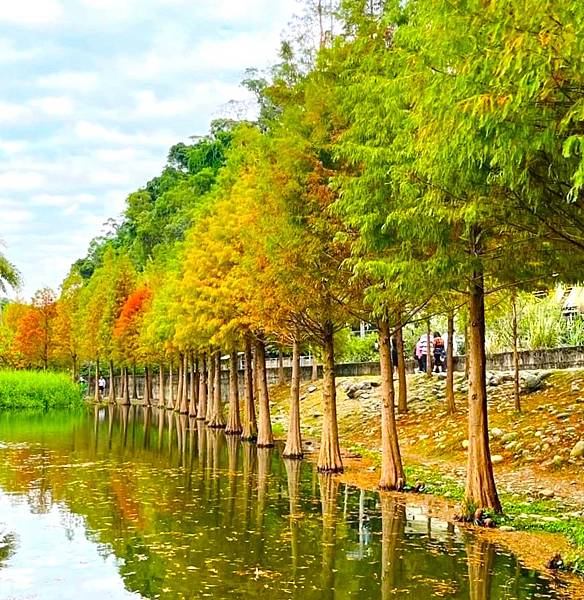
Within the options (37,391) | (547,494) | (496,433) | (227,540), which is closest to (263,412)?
(496,433)

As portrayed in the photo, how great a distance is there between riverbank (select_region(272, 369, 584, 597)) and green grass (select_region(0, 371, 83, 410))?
32.5m

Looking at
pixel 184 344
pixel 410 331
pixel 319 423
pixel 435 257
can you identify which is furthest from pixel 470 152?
pixel 410 331

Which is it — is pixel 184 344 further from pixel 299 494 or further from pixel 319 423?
pixel 299 494

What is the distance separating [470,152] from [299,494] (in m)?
12.4

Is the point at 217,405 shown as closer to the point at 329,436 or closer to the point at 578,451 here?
the point at 329,436

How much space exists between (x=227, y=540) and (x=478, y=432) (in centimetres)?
475

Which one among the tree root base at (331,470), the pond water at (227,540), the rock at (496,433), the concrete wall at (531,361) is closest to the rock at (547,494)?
the pond water at (227,540)

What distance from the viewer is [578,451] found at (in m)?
18.6

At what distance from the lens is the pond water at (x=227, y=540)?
10.9 meters

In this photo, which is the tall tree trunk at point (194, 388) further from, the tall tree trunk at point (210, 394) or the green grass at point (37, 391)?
the green grass at point (37, 391)

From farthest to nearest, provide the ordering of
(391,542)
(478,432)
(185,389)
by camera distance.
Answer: (185,389) → (478,432) → (391,542)

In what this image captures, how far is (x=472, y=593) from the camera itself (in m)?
10.6

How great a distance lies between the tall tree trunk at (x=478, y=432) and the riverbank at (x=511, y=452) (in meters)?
0.52

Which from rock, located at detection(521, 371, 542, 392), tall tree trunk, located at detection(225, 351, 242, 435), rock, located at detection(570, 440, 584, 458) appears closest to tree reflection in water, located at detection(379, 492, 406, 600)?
rock, located at detection(570, 440, 584, 458)
